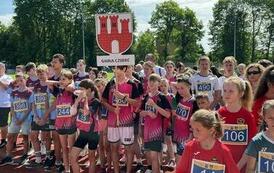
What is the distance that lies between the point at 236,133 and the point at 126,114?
3196mm

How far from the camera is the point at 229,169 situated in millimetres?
Result: 4215

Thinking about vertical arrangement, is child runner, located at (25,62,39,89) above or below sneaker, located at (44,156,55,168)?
above

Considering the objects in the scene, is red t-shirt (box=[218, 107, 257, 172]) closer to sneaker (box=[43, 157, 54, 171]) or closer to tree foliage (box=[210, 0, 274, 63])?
sneaker (box=[43, 157, 54, 171])

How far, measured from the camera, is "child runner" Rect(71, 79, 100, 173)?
7668mm

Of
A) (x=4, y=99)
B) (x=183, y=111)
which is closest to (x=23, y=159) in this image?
(x=4, y=99)

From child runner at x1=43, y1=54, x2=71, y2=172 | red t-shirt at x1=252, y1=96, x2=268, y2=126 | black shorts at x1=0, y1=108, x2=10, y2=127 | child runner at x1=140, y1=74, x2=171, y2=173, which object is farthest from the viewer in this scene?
black shorts at x1=0, y1=108, x2=10, y2=127

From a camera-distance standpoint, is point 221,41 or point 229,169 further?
point 221,41

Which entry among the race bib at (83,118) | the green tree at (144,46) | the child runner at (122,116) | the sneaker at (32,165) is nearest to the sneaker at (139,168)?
the child runner at (122,116)

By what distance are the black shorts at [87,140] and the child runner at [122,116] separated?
0.30m

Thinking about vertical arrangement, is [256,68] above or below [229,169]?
above

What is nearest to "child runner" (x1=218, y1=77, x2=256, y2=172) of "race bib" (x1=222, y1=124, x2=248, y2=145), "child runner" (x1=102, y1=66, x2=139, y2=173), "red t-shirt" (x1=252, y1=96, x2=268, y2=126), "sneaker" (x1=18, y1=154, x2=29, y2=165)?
"race bib" (x1=222, y1=124, x2=248, y2=145)

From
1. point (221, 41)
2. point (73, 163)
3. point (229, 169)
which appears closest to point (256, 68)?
point (229, 169)

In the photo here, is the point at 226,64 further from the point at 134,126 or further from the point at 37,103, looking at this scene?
the point at 37,103

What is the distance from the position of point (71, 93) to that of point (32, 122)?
150cm
